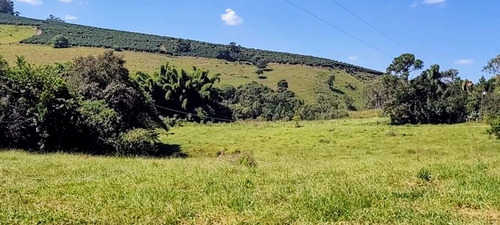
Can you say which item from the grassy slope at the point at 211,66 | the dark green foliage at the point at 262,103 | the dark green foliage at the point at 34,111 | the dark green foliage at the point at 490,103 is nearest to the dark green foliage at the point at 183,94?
the dark green foliage at the point at 262,103

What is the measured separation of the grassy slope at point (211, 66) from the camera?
124m

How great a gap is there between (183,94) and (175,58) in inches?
2850

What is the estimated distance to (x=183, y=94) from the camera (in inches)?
3516

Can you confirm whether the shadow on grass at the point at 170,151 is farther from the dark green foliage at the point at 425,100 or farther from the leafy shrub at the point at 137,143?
the dark green foliage at the point at 425,100

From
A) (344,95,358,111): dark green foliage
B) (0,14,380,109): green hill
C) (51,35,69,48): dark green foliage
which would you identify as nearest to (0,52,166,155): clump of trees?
(0,14,380,109): green hill

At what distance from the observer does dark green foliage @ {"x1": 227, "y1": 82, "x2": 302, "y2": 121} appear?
Result: 10709 cm

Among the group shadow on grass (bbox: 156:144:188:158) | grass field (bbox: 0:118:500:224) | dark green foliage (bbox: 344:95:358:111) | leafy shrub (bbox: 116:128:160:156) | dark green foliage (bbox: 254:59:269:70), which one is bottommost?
shadow on grass (bbox: 156:144:188:158)

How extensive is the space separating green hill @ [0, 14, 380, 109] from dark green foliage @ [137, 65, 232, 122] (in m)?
33.7

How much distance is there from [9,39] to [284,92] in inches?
3434

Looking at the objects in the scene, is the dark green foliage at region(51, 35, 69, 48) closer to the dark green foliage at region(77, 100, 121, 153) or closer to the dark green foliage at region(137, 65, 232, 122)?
the dark green foliage at region(137, 65, 232, 122)

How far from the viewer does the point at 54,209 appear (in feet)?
24.7

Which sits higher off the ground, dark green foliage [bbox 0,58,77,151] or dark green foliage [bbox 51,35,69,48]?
dark green foliage [bbox 51,35,69,48]

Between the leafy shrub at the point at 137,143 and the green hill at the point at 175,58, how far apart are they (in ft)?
273

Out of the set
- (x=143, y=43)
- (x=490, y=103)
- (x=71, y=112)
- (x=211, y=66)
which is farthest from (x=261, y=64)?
(x=71, y=112)
